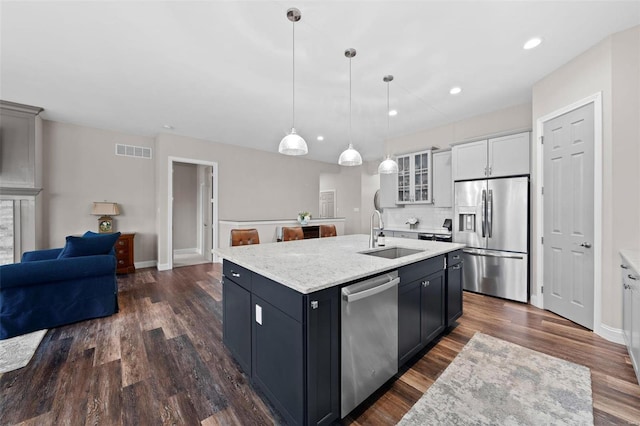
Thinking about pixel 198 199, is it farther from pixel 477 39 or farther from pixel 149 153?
pixel 477 39

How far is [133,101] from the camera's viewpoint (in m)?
3.68

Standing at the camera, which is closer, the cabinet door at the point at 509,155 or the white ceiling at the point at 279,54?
the white ceiling at the point at 279,54

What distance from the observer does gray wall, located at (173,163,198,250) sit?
6999 mm

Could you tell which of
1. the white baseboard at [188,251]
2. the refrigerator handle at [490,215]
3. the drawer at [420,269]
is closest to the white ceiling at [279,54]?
the refrigerator handle at [490,215]

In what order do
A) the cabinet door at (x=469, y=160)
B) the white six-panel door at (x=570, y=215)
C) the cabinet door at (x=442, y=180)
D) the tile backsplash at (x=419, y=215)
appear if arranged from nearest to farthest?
1. the white six-panel door at (x=570, y=215)
2. the cabinet door at (x=469, y=160)
3. the cabinet door at (x=442, y=180)
4. the tile backsplash at (x=419, y=215)

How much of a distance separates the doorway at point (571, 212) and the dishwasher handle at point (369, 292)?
2398 mm

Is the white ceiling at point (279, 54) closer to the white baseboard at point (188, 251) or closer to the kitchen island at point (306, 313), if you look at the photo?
the kitchen island at point (306, 313)

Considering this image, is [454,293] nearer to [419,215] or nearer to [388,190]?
[419,215]

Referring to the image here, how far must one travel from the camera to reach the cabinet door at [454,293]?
2.56 meters

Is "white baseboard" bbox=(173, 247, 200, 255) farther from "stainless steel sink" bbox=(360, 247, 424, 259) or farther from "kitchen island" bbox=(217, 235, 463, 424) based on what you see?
"stainless steel sink" bbox=(360, 247, 424, 259)

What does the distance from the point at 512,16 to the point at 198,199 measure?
7.41 m

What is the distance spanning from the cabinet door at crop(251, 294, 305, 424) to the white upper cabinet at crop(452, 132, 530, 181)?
3747 mm

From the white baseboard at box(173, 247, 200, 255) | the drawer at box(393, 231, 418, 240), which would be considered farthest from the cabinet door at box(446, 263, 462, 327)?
the white baseboard at box(173, 247, 200, 255)

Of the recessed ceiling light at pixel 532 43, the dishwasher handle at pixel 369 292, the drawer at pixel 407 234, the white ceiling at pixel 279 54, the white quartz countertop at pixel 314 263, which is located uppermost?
the recessed ceiling light at pixel 532 43
